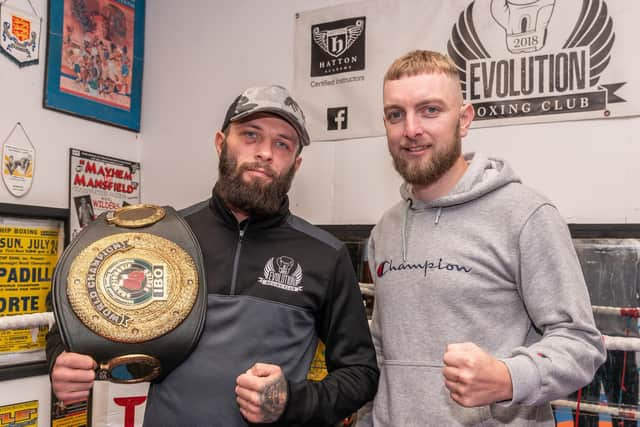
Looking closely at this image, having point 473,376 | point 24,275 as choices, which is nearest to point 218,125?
point 24,275

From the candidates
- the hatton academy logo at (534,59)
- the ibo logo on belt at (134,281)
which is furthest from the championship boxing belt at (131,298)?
the hatton academy logo at (534,59)

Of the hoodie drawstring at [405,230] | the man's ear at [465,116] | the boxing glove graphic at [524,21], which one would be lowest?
the hoodie drawstring at [405,230]

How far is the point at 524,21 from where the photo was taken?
1.81 m

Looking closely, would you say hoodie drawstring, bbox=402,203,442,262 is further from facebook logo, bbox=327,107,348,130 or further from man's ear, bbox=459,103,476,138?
facebook logo, bbox=327,107,348,130

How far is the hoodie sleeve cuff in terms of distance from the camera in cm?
93

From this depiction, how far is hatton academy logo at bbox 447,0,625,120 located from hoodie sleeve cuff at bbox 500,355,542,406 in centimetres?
102

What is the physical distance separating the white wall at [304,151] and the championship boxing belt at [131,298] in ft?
3.02

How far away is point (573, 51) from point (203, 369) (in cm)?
136

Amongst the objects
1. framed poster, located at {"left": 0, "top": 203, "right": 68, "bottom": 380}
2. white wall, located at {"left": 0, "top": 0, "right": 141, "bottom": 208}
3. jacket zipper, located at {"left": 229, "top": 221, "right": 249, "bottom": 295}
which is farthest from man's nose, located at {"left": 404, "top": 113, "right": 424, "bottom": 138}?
white wall, located at {"left": 0, "top": 0, "right": 141, "bottom": 208}

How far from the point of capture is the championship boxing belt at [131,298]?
1.13 meters

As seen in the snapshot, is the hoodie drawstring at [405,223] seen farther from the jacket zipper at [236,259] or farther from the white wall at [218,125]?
the white wall at [218,125]

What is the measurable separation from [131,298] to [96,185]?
4.05 feet

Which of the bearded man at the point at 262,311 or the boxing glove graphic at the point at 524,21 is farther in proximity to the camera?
the boxing glove graphic at the point at 524,21

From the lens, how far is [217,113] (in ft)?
7.83
